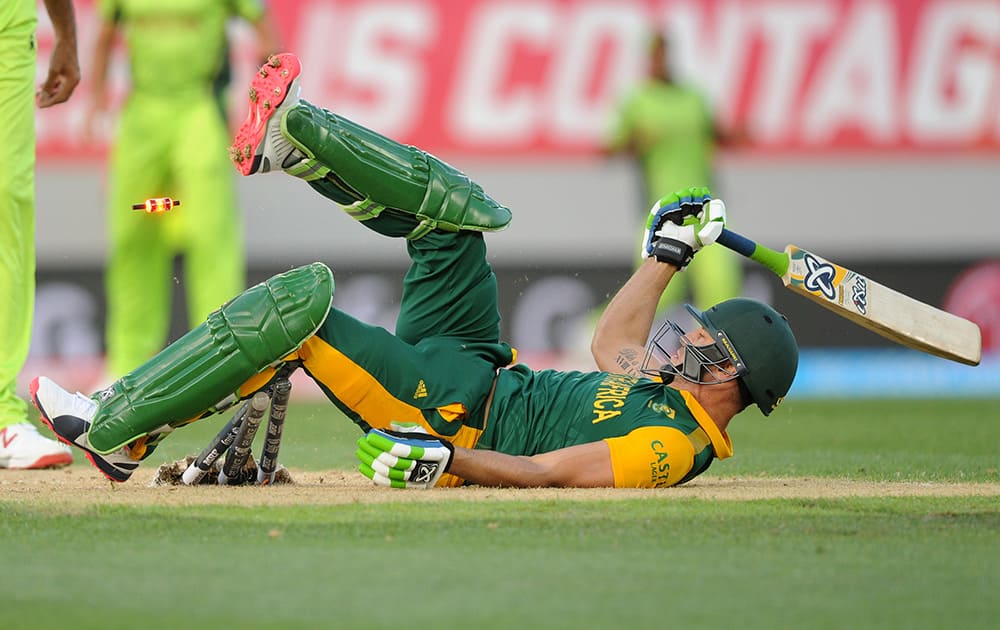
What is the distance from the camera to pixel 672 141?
1178 cm

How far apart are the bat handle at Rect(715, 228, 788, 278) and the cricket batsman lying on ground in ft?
0.33

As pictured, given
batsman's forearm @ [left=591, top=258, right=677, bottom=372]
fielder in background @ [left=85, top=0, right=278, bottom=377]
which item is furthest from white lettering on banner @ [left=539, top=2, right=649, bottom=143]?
batsman's forearm @ [left=591, top=258, right=677, bottom=372]

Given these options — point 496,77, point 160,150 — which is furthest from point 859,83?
point 160,150

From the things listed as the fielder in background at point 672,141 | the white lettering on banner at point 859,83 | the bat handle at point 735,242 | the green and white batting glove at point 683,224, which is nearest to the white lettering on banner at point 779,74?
the white lettering on banner at point 859,83

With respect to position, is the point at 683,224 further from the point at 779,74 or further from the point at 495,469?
the point at 779,74

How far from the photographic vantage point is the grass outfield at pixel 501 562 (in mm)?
3211

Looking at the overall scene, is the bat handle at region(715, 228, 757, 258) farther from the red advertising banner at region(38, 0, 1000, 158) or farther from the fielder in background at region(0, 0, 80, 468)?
the red advertising banner at region(38, 0, 1000, 158)

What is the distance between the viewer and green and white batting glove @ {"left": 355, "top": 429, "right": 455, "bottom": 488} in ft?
15.3

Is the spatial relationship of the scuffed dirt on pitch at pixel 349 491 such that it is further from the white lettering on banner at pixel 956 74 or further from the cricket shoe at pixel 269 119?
the white lettering on banner at pixel 956 74

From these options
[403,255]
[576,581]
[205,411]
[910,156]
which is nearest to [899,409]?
[910,156]

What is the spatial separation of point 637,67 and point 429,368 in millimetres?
7441

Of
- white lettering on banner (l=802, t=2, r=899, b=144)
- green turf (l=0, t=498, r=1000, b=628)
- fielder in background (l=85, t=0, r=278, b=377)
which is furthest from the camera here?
white lettering on banner (l=802, t=2, r=899, b=144)

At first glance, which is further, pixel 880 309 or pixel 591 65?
pixel 591 65

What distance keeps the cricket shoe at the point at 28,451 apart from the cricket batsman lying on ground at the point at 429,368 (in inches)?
47.3
